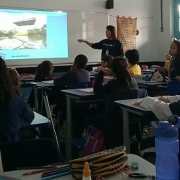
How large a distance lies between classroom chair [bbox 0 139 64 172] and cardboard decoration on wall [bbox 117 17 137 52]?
6021 mm

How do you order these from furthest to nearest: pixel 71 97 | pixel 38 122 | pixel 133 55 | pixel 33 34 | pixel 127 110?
pixel 33 34 → pixel 133 55 → pixel 71 97 → pixel 127 110 → pixel 38 122

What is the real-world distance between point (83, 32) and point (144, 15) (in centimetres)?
158

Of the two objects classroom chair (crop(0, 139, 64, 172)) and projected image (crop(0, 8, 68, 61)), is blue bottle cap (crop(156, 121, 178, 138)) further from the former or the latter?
projected image (crop(0, 8, 68, 61))

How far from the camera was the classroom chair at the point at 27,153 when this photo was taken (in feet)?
5.82

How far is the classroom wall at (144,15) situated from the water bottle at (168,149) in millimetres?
6160

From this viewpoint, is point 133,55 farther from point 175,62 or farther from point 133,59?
point 175,62

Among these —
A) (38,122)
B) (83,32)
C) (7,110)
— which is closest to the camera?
(7,110)

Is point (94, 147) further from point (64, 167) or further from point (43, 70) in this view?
point (43, 70)

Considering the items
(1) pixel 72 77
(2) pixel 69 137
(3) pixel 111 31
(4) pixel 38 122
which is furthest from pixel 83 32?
(4) pixel 38 122

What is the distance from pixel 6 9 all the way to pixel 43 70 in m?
1.91

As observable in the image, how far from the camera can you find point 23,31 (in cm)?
686

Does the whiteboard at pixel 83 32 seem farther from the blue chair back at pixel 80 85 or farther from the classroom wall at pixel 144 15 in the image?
the blue chair back at pixel 80 85

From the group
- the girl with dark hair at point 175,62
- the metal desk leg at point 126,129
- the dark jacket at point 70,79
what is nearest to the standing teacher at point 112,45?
the girl with dark hair at point 175,62

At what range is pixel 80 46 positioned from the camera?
7.34m
